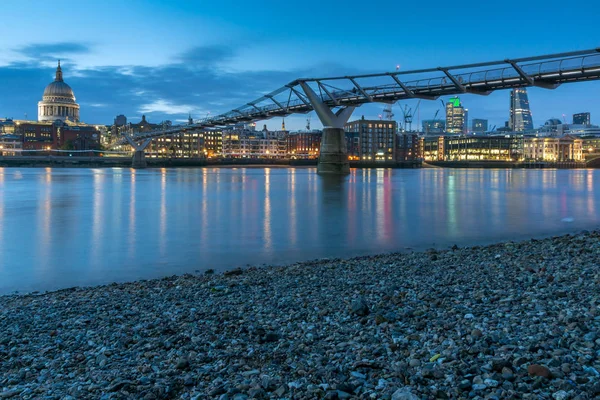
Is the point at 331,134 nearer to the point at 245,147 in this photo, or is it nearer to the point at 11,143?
the point at 11,143

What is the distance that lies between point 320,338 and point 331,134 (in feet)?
180

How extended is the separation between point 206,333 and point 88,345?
1.20m

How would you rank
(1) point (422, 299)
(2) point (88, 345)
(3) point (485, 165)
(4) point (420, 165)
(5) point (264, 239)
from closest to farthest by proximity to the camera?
(2) point (88, 345) → (1) point (422, 299) → (5) point (264, 239) → (4) point (420, 165) → (3) point (485, 165)

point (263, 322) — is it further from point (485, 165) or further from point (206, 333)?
point (485, 165)

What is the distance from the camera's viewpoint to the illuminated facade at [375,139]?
18588 cm

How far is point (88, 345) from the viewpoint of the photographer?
5164 millimetres

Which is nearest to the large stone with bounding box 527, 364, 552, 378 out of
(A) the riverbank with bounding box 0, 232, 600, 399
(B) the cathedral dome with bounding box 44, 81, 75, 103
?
(A) the riverbank with bounding box 0, 232, 600, 399

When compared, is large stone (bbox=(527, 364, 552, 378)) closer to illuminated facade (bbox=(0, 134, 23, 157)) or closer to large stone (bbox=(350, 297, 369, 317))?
large stone (bbox=(350, 297, 369, 317))

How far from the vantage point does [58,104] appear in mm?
171250

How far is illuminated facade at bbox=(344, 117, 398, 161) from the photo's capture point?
186 meters

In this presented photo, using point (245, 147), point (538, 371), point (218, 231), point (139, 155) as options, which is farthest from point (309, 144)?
point (538, 371)

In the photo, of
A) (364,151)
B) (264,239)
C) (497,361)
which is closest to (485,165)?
(364,151)

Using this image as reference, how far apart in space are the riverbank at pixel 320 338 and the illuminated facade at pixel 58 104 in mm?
180965

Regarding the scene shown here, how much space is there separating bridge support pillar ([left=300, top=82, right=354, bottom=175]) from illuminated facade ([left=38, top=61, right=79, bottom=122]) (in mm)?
135396
